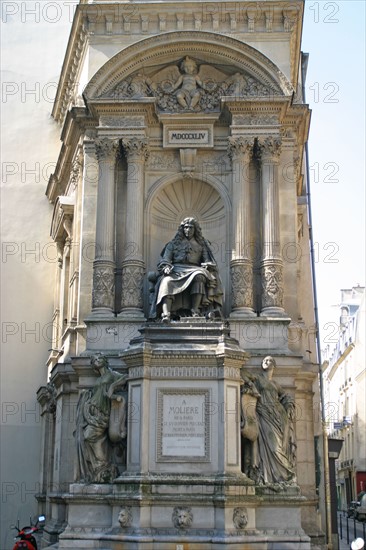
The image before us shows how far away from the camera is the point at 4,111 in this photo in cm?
2841

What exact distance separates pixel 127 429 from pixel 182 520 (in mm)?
1988

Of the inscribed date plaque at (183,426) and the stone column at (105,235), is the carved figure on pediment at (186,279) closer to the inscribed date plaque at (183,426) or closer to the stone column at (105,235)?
the stone column at (105,235)

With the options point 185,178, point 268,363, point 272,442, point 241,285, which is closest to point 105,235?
point 185,178

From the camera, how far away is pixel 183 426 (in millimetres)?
15883

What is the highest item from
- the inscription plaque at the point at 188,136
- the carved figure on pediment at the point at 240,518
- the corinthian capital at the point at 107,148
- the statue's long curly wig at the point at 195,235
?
the inscription plaque at the point at 188,136

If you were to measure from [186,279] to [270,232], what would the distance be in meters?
2.35

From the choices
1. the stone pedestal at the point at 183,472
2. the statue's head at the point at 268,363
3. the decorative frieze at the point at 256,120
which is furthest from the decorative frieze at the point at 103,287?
the decorative frieze at the point at 256,120

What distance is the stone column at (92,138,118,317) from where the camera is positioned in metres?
19.3

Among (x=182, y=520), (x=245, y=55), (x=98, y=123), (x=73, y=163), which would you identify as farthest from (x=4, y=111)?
(x=182, y=520)

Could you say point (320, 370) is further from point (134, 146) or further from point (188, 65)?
point (188, 65)

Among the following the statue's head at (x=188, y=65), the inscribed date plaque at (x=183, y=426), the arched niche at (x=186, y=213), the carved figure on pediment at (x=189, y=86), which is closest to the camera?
the inscribed date plaque at (x=183, y=426)

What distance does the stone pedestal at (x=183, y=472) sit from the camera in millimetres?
15438

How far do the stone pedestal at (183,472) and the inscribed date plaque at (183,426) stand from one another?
0.06 feet

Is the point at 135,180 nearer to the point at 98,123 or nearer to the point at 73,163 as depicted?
the point at 98,123
